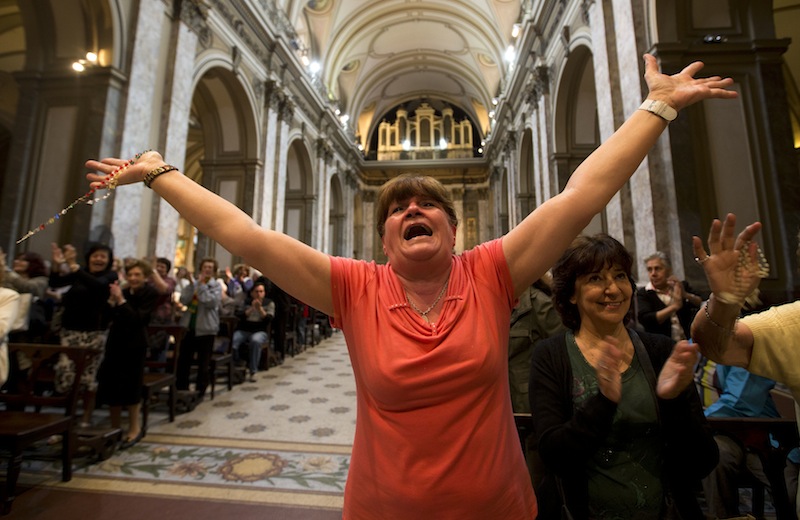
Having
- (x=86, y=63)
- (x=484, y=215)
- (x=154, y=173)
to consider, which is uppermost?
(x=484, y=215)

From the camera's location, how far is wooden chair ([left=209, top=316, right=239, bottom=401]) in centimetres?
476

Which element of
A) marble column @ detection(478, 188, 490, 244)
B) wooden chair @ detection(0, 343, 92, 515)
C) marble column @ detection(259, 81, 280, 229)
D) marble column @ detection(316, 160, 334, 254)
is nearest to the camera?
wooden chair @ detection(0, 343, 92, 515)

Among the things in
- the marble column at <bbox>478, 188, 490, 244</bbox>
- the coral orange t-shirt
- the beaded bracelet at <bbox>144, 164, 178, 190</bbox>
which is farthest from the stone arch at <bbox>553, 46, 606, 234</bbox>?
the marble column at <bbox>478, 188, 490, 244</bbox>

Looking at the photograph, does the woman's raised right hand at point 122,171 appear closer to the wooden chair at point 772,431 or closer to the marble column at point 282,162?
the wooden chair at point 772,431

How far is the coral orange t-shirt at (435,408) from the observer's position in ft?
2.79

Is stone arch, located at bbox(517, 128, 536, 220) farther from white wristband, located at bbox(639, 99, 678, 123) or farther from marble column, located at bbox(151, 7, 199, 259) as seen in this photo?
white wristband, located at bbox(639, 99, 678, 123)

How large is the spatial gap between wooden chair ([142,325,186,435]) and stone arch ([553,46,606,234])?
24.0 feet

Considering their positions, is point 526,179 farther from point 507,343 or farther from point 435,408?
point 435,408

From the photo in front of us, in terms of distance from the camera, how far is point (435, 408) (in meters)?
0.86

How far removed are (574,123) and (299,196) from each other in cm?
895

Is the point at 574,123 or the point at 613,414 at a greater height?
the point at 574,123

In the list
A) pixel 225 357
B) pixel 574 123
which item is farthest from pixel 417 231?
pixel 574 123

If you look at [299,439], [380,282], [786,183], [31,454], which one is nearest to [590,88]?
[786,183]

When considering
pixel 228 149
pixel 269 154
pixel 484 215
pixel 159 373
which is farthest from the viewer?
pixel 484 215
